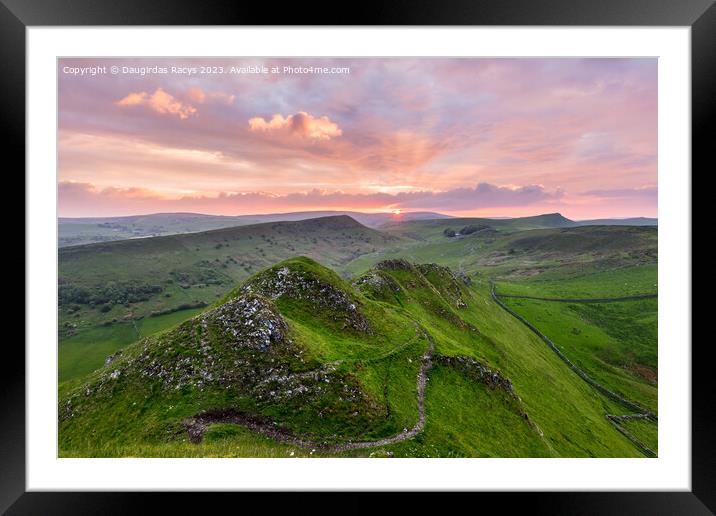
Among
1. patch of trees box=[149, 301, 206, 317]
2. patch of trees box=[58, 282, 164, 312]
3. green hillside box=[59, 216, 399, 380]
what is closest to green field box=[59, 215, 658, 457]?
green hillside box=[59, 216, 399, 380]

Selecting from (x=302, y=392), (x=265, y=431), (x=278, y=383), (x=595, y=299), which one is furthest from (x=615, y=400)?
(x=595, y=299)

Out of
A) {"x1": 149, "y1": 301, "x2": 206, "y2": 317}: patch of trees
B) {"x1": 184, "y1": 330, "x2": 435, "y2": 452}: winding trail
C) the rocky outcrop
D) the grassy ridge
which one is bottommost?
{"x1": 149, "y1": 301, "x2": 206, "y2": 317}: patch of trees

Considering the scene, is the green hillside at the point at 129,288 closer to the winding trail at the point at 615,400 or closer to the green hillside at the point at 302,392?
the green hillside at the point at 302,392

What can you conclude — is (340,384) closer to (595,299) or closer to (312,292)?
(312,292)

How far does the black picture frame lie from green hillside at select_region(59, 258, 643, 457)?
1.54m

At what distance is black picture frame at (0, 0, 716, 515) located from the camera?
6363 millimetres

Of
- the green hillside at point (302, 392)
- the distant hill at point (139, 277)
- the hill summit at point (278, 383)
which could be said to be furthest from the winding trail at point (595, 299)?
the distant hill at point (139, 277)

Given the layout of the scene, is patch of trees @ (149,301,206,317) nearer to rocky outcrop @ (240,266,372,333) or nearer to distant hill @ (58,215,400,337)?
distant hill @ (58,215,400,337)

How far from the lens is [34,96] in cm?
714

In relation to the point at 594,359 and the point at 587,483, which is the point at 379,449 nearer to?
the point at 587,483
